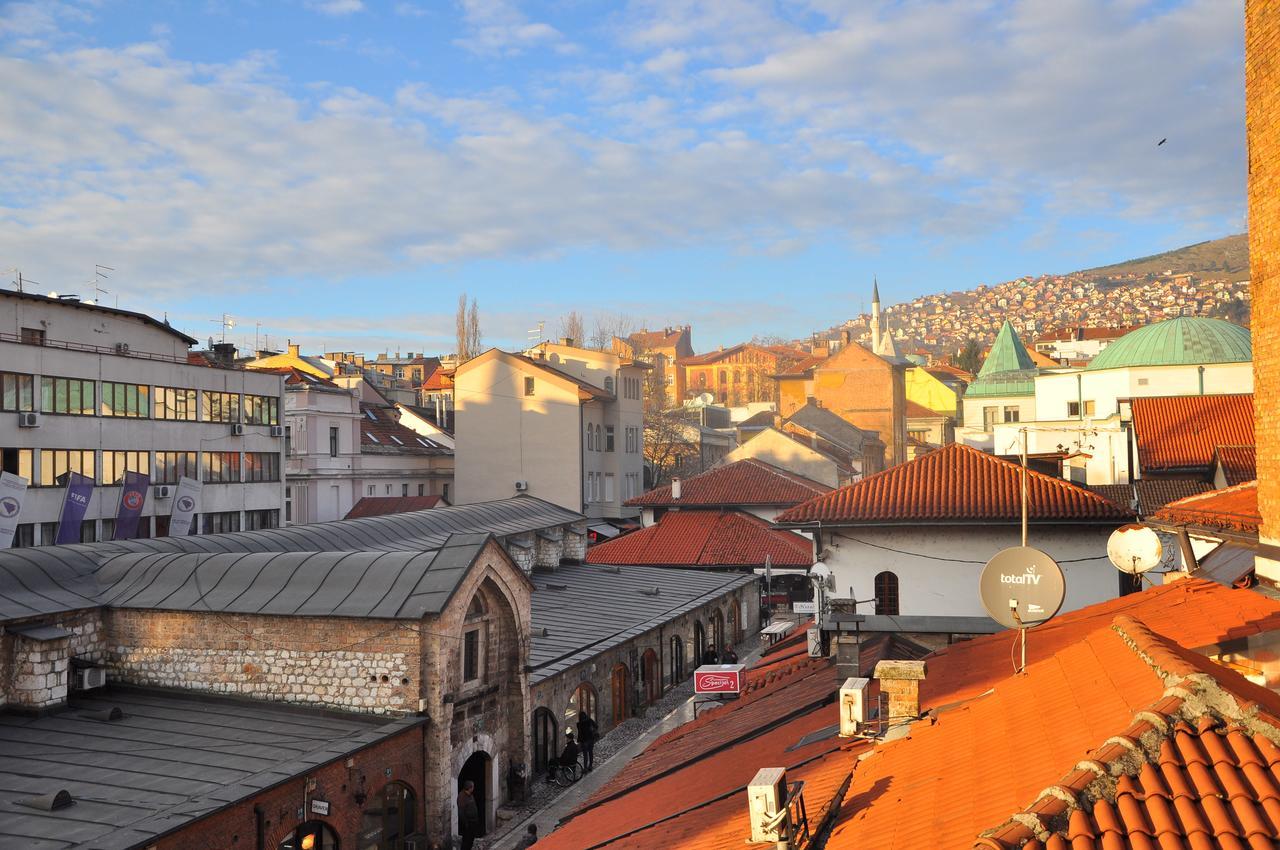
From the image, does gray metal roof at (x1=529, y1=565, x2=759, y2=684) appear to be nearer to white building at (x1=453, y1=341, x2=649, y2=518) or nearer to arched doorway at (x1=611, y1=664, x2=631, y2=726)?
arched doorway at (x1=611, y1=664, x2=631, y2=726)

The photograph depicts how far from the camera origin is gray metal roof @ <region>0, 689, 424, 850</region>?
12.8 meters

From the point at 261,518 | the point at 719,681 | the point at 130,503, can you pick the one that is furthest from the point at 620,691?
the point at 261,518

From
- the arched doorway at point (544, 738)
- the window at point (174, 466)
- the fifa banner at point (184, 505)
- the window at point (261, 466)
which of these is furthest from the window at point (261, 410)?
the arched doorway at point (544, 738)

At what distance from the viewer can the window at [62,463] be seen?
3491cm

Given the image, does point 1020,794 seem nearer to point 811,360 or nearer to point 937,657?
point 937,657

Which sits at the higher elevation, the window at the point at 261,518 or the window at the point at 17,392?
the window at the point at 17,392

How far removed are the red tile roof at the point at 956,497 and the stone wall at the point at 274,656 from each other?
31.8 ft

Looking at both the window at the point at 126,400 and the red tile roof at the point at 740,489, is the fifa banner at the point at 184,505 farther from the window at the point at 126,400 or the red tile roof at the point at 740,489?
the red tile roof at the point at 740,489

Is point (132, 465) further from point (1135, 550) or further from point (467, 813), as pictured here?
point (1135, 550)

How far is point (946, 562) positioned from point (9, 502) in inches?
964

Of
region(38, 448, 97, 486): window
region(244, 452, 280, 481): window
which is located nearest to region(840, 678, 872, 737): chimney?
region(38, 448, 97, 486): window

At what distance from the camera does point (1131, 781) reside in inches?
205

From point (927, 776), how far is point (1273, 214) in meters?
7.65

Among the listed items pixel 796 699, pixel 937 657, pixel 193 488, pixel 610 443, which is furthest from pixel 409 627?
pixel 610 443
